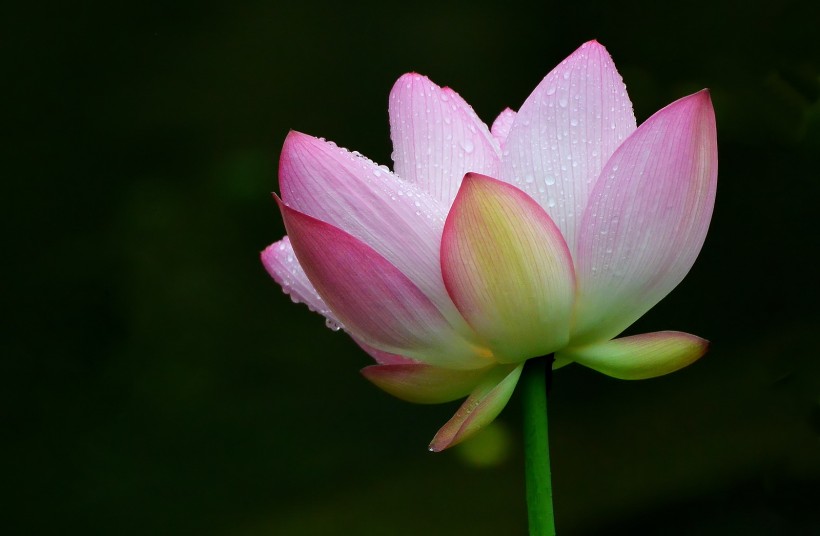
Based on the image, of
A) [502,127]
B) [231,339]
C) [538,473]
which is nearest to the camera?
[538,473]

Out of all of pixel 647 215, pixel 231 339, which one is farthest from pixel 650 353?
pixel 231 339

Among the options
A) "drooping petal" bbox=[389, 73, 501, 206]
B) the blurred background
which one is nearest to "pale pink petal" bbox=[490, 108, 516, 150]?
"drooping petal" bbox=[389, 73, 501, 206]

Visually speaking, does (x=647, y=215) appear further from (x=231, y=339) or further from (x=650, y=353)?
(x=231, y=339)

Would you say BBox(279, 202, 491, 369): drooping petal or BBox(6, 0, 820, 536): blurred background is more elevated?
BBox(6, 0, 820, 536): blurred background

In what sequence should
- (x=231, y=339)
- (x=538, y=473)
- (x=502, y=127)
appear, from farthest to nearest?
1. (x=231, y=339)
2. (x=502, y=127)
3. (x=538, y=473)

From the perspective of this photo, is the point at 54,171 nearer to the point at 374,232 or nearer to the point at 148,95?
the point at 148,95

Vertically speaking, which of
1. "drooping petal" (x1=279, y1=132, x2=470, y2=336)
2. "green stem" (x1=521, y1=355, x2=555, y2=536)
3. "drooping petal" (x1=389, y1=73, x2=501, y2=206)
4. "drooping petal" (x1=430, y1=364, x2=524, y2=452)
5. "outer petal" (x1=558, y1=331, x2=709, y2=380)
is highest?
"drooping petal" (x1=389, y1=73, x2=501, y2=206)

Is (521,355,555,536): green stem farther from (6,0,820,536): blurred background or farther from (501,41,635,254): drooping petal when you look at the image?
(6,0,820,536): blurred background

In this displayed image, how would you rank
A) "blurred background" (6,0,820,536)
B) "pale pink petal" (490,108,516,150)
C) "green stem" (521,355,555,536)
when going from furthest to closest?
"blurred background" (6,0,820,536) < "pale pink petal" (490,108,516,150) < "green stem" (521,355,555,536)
